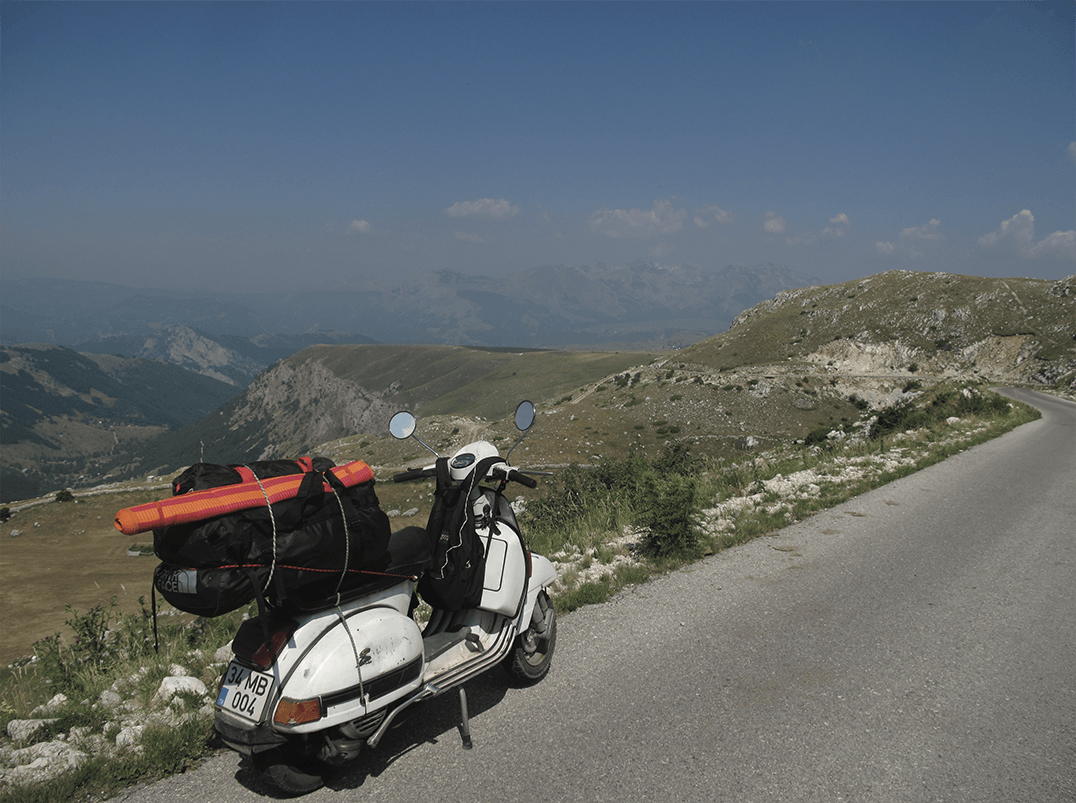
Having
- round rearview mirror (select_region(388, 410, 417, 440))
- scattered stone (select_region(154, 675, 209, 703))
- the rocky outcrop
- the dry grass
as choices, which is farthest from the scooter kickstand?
the dry grass

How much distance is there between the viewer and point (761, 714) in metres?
4.43

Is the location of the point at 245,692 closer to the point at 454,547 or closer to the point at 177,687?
the point at 454,547

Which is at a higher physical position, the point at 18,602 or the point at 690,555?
the point at 690,555

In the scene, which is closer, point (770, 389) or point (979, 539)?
point (979, 539)

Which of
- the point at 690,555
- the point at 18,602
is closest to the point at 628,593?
the point at 690,555

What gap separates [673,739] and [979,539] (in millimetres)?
7289

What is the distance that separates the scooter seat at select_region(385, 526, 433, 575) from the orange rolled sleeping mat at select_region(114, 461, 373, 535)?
86 centimetres

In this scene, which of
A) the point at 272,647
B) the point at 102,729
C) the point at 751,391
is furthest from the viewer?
the point at 751,391

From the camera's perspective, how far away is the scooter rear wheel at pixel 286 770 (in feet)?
11.8

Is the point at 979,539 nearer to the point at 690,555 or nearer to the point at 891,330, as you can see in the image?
the point at 690,555

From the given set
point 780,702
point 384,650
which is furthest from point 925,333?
point 384,650

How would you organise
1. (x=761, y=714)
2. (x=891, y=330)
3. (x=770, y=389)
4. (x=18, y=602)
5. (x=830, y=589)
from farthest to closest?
(x=891, y=330) → (x=770, y=389) → (x=18, y=602) → (x=830, y=589) → (x=761, y=714)

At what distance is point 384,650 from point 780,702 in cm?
308

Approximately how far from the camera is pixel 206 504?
3148mm
